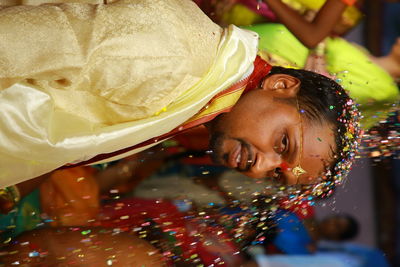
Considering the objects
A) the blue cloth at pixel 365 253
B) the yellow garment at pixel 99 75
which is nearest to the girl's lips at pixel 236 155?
the yellow garment at pixel 99 75

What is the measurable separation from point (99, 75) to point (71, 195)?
203 mm

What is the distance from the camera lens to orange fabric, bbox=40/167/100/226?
62 cm

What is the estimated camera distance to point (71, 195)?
Result: 635mm

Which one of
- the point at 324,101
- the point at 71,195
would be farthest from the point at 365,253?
the point at 71,195

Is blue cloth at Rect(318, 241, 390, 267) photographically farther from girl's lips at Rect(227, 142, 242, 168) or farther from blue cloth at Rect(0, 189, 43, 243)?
blue cloth at Rect(0, 189, 43, 243)

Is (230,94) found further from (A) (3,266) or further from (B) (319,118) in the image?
(A) (3,266)

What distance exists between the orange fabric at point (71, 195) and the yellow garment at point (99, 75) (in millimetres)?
60

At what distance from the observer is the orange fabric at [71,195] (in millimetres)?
617

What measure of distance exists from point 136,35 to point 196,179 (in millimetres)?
218

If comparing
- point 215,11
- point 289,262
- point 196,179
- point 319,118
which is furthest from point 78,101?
point 289,262

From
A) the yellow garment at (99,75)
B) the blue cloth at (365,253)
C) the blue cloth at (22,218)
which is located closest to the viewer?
the yellow garment at (99,75)

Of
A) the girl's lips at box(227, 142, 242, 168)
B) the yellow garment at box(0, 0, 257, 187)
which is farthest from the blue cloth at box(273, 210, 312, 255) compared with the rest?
the yellow garment at box(0, 0, 257, 187)

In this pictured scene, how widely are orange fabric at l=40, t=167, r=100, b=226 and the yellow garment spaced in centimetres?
6

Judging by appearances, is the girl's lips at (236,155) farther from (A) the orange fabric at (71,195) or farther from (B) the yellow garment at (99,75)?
(A) the orange fabric at (71,195)
